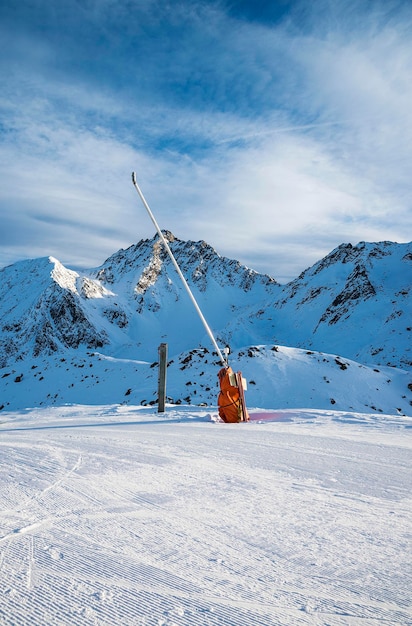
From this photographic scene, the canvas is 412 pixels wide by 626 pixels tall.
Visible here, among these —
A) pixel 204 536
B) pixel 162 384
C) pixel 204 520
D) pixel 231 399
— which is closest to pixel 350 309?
pixel 162 384

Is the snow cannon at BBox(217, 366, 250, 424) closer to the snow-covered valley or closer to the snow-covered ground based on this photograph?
the snow-covered valley

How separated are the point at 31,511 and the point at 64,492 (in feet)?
1.52

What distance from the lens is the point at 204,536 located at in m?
2.46

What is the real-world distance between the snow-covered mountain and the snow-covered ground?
11.0 meters

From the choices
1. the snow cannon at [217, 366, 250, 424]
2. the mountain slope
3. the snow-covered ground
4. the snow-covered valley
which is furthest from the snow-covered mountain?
the snow-covered ground

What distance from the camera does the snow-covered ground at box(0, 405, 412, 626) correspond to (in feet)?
5.75

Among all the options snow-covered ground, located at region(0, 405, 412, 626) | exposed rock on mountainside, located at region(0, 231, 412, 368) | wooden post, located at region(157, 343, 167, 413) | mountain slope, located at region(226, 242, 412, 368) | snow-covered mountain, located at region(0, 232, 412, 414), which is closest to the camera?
snow-covered ground, located at region(0, 405, 412, 626)

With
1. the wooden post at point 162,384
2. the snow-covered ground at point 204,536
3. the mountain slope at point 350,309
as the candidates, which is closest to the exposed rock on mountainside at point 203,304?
the mountain slope at point 350,309

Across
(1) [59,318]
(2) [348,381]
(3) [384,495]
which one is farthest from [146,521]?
(1) [59,318]

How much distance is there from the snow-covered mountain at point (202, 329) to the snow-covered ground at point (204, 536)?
11047mm

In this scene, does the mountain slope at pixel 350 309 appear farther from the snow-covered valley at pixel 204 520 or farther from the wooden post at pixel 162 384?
the snow-covered valley at pixel 204 520

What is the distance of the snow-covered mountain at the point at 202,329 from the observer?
17.0 metres

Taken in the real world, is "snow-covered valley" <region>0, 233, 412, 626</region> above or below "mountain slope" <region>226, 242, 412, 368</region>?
below

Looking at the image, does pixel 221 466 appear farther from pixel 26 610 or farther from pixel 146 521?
pixel 26 610
